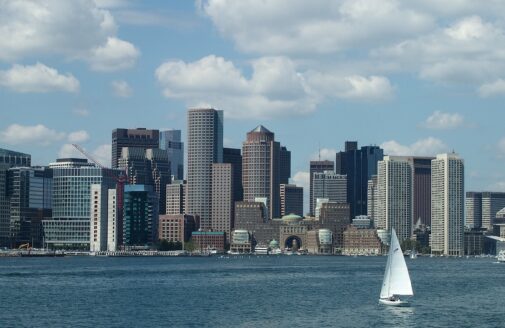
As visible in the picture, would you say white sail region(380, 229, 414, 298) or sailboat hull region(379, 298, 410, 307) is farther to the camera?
white sail region(380, 229, 414, 298)

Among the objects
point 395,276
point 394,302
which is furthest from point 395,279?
point 394,302

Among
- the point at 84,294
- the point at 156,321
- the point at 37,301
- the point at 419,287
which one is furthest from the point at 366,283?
the point at 156,321

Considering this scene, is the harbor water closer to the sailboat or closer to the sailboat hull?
the sailboat hull

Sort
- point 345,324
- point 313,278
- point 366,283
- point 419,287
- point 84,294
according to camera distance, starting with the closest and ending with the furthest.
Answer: point 345,324, point 84,294, point 419,287, point 366,283, point 313,278

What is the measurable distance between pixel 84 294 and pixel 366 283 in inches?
A: 1957

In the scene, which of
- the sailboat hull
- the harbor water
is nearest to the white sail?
the sailboat hull

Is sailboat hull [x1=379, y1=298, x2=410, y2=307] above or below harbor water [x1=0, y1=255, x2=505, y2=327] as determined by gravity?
above

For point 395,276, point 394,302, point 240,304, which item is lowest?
point 240,304

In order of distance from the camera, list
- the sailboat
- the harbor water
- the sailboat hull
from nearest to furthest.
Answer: the harbor water → the sailboat hull → the sailboat

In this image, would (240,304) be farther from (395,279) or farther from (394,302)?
(395,279)

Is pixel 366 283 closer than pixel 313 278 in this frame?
Yes

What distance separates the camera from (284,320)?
105438 mm

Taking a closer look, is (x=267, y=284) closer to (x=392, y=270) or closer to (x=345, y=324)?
(x=392, y=270)

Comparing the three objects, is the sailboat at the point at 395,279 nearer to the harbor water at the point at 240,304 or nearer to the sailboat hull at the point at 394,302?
the sailboat hull at the point at 394,302
